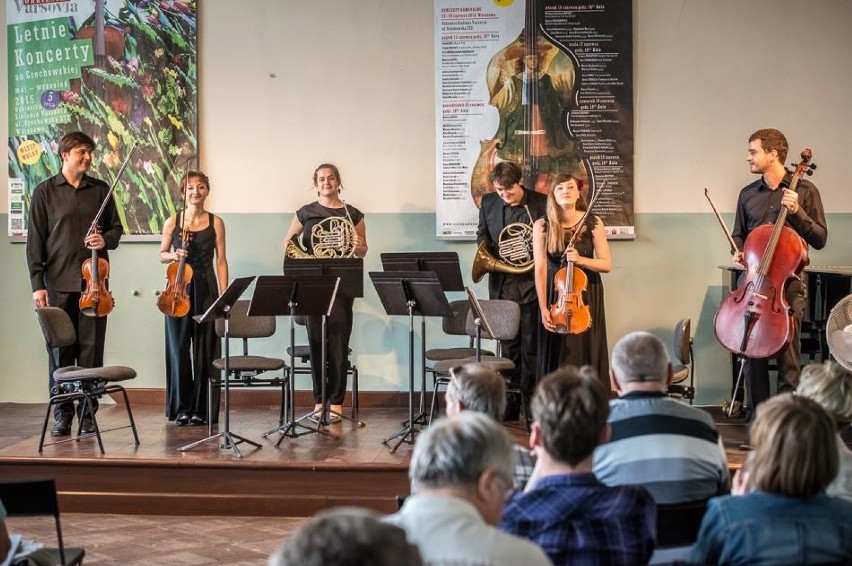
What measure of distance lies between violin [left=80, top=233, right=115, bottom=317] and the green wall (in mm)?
1679

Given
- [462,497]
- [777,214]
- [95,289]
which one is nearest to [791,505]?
[462,497]

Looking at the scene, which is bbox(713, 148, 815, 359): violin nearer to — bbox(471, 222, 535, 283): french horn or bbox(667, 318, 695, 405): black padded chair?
bbox(667, 318, 695, 405): black padded chair

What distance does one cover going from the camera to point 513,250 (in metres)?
6.59

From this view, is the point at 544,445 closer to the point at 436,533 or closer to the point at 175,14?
the point at 436,533

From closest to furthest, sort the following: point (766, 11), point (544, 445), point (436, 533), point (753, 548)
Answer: point (436, 533) < point (753, 548) < point (544, 445) < point (766, 11)

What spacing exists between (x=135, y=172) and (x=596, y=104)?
3.54m

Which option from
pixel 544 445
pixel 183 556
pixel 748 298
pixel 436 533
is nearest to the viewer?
pixel 436 533

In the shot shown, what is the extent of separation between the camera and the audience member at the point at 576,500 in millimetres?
2371

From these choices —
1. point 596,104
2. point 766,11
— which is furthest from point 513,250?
point 766,11

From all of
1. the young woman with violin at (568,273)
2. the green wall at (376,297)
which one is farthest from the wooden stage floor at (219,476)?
the green wall at (376,297)

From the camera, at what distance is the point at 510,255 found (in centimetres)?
659

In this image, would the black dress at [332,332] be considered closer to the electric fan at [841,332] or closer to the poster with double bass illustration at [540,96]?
the poster with double bass illustration at [540,96]

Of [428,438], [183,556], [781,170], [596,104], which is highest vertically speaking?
[596,104]

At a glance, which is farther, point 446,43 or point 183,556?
point 446,43
